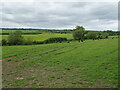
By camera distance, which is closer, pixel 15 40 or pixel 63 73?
pixel 63 73

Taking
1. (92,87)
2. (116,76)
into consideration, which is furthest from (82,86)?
(116,76)

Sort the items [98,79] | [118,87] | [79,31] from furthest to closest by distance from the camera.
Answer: [79,31], [98,79], [118,87]

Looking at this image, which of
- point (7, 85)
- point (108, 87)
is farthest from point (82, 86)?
point (7, 85)

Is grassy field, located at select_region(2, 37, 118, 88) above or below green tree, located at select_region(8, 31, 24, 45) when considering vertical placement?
below

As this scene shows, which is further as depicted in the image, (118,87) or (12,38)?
(12,38)

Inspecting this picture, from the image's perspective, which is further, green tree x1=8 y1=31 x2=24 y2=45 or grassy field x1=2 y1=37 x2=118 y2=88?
green tree x1=8 y1=31 x2=24 y2=45

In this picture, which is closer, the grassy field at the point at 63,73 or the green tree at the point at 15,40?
the grassy field at the point at 63,73

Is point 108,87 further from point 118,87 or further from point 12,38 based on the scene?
point 12,38

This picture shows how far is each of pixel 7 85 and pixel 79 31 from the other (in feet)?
→ 269

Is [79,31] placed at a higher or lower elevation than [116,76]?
higher

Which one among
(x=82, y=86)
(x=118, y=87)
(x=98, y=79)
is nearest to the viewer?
(x=118, y=87)

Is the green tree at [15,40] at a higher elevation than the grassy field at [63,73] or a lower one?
higher

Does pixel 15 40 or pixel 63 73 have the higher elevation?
pixel 15 40

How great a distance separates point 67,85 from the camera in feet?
27.8
